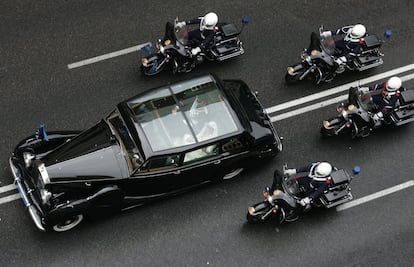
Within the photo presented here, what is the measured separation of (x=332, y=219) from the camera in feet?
36.4

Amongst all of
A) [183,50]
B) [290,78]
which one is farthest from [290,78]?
[183,50]

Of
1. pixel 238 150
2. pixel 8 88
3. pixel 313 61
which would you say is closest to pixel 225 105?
pixel 238 150

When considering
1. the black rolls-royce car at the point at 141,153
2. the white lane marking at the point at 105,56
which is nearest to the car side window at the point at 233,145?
the black rolls-royce car at the point at 141,153

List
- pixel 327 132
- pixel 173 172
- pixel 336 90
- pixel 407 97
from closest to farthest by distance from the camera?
1. pixel 173 172
2. pixel 407 97
3. pixel 327 132
4. pixel 336 90

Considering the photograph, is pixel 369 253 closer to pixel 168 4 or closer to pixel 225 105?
pixel 225 105

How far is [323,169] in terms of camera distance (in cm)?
→ 1022

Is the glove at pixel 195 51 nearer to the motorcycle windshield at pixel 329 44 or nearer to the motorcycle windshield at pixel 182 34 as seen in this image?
the motorcycle windshield at pixel 182 34

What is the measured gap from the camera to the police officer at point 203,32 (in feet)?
40.1

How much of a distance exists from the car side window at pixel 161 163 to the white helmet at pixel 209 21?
11.2 feet

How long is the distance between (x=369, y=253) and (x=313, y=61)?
426cm

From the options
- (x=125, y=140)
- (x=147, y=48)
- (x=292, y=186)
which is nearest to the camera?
(x=125, y=140)

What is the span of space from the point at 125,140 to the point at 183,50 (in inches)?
115

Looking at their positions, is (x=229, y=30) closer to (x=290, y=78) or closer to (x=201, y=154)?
(x=290, y=78)

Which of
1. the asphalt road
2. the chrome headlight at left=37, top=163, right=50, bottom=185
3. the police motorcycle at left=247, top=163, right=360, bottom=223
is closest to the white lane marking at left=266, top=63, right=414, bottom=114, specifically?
the asphalt road
